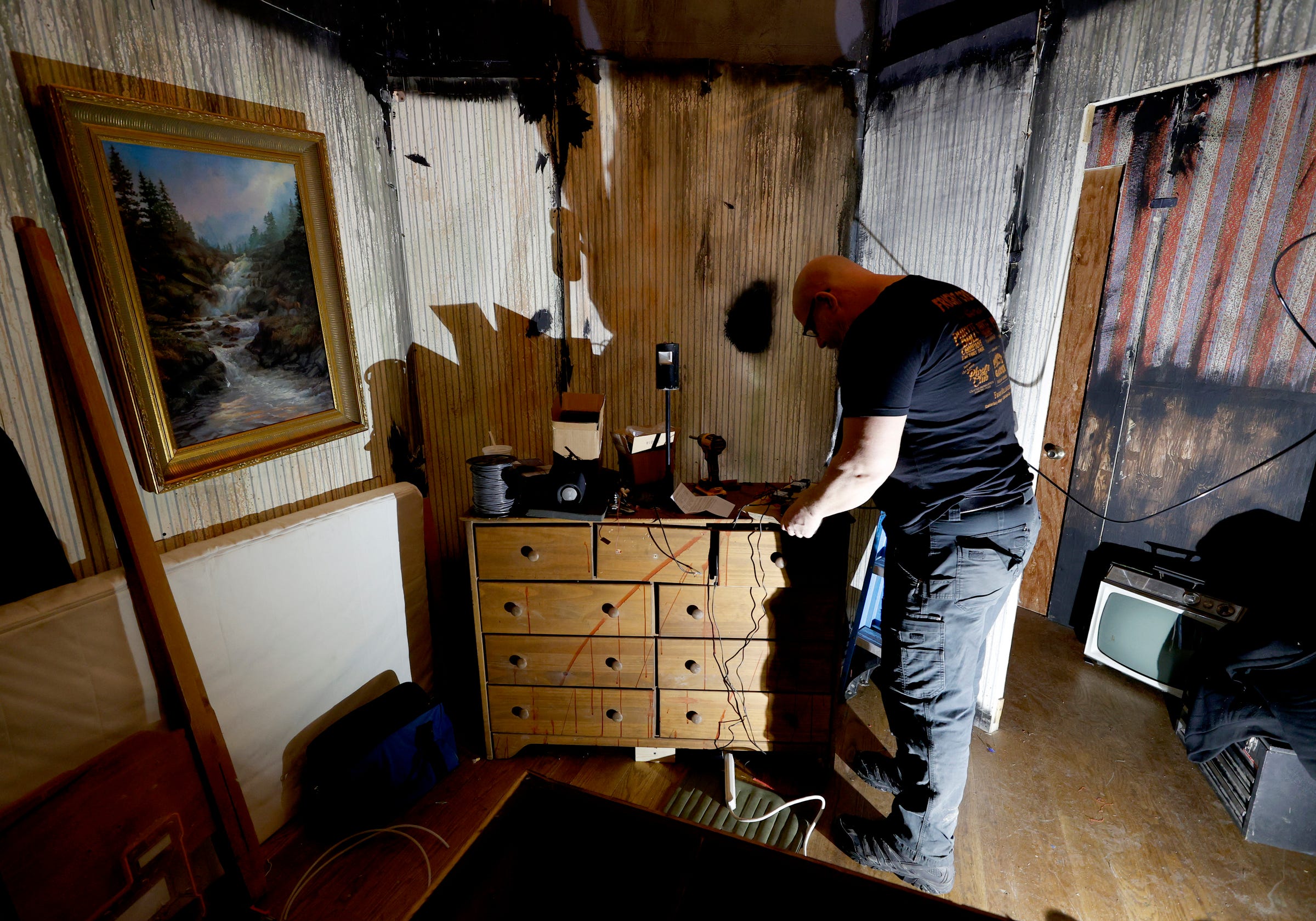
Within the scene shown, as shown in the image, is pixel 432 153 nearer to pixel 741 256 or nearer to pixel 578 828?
pixel 741 256

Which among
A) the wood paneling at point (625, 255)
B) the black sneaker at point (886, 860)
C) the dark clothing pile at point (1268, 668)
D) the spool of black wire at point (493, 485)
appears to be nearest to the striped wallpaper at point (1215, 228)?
the dark clothing pile at point (1268, 668)

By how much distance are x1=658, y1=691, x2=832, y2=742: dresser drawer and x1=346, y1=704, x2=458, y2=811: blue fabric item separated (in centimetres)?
91

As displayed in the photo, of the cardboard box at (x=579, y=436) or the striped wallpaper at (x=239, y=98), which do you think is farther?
the cardboard box at (x=579, y=436)

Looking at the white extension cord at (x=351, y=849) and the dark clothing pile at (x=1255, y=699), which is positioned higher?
the dark clothing pile at (x=1255, y=699)

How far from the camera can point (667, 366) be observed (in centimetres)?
247

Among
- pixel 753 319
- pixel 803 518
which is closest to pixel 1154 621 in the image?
pixel 803 518

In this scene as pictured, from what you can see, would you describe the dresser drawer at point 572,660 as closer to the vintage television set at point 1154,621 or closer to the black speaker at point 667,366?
the black speaker at point 667,366

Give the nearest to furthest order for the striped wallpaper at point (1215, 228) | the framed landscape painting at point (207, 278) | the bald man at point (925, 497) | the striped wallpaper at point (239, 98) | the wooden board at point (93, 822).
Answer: the wooden board at point (93, 822) < the striped wallpaper at point (239, 98) < the framed landscape painting at point (207, 278) < the bald man at point (925, 497) < the striped wallpaper at point (1215, 228)

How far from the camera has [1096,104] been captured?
7.17ft

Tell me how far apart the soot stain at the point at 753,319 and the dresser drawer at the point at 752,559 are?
1.03 m

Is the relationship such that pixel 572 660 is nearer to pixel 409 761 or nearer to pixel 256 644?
pixel 409 761

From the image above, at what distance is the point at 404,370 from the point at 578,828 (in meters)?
2.22

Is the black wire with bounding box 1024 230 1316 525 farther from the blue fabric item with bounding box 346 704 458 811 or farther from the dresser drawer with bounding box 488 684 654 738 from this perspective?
the blue fabric item with bounding box 346 704 458 811

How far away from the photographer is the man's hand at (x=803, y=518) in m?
1.93
